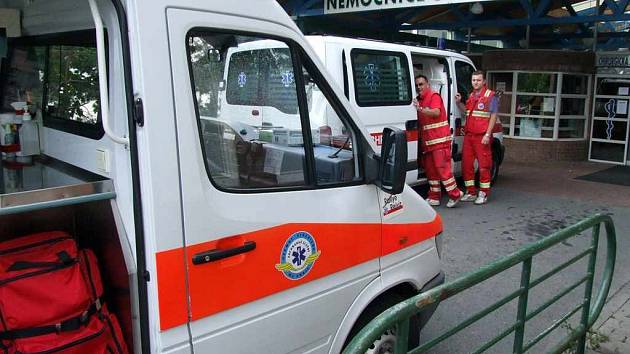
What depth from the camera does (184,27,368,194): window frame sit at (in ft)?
6.37

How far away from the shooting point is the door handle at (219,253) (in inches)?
74.4

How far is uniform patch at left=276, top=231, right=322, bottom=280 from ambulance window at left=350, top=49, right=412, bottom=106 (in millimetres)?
4090

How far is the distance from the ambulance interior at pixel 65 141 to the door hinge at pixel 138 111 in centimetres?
10

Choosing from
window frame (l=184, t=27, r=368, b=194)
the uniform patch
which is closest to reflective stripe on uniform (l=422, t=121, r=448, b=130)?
window frame (l=184, t=27, r=368, b=194)

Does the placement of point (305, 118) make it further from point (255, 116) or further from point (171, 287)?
point (171, 287)

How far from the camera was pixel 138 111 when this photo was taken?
5.82 feet

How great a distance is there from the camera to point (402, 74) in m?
6.81

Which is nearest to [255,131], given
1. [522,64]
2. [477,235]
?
[477,235]

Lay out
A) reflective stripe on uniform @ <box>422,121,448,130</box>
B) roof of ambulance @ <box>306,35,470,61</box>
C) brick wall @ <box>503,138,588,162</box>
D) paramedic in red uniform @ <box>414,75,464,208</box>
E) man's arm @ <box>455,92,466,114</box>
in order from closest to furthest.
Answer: roof of ambulance @ <box>306,35,470,61</box> → paramedic in red uniform @ <box>414,75,464,208</box> → reflective stripe on uniform @ <box>422,121,448,130</box> → man's arm @ <box>455,92,466,114</box> → brick wall @ <box>503,138,588,162</box>

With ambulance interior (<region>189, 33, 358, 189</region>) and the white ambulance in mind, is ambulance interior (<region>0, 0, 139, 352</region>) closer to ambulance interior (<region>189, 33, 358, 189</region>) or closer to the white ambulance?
ambulance interior (<region>189, 33, 358, 189</region>)

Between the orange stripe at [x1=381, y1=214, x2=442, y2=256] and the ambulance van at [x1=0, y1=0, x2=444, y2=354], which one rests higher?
the ambulance van at [x1=0, y1=0, x2=444, y2=354]

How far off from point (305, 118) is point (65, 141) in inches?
39.8

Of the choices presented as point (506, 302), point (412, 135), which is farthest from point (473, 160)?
point (506, 302)

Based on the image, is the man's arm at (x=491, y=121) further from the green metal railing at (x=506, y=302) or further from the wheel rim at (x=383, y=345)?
the wheel rim at (x=383, y=345)
